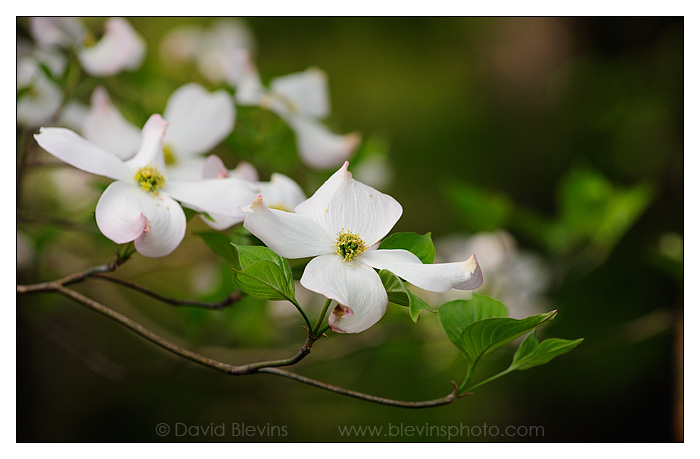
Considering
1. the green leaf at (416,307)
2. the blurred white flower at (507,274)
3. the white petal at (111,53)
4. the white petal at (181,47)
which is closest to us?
the green leaf at (416,307)

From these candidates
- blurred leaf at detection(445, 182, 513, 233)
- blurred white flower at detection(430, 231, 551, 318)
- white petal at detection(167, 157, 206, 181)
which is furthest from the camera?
blurred white flower at detection(430, 231, 551, 318)

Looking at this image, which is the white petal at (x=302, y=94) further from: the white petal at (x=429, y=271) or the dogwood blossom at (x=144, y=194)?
the white petal at (x=429, y=271)

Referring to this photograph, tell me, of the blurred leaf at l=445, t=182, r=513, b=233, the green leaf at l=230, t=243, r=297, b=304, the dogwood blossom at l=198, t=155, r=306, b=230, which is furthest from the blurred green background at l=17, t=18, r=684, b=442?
the green leaf at l=230, t=243, r=297, b=304

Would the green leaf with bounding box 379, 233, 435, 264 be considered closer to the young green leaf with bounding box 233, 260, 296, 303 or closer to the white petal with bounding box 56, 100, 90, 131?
the young green leaf with bounding box 233, 260, 296, 303

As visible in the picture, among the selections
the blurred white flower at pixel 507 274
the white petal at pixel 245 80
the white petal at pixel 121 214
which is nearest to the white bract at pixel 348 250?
the white petal at pixel 121 214

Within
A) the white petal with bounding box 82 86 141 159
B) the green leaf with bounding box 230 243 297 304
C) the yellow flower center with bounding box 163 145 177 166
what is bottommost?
the green leaf with bounding box 230 243 297 304

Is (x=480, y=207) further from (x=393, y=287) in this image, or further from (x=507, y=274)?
(x=393, y=287)

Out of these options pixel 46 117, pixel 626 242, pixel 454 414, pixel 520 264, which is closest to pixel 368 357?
pixel 520 264

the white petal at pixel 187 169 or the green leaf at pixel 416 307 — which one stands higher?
the white petal at pixel 187 169
